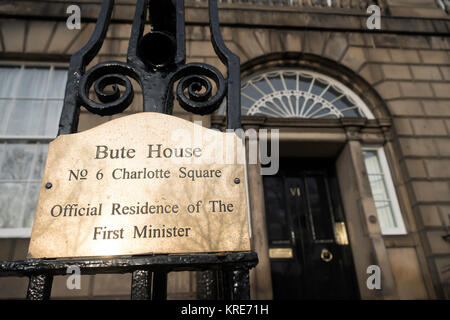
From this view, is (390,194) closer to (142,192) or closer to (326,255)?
(326,255)

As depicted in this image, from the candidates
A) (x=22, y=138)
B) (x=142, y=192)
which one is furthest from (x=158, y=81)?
(x=22, y=138)

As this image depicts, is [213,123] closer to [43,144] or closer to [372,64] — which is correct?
[43,144]

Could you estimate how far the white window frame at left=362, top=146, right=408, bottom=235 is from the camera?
183 inches

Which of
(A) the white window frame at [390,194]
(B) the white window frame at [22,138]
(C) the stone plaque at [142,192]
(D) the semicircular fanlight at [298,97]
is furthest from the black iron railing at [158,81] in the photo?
(A) the white window frame at [390,194]

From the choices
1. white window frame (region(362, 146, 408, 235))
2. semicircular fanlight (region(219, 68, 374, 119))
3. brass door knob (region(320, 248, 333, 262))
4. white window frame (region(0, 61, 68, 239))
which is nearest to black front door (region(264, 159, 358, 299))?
brass door knob (region(320, 248, 333, 262))

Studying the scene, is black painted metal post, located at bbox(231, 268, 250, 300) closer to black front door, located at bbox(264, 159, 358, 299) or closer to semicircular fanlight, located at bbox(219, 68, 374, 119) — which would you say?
black front door, located at bbox(264, 159, 358, 299)

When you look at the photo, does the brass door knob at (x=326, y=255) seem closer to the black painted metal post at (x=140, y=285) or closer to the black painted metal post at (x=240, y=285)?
the black painted metal post at (x=240, y=285)

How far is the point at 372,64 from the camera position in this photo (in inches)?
225

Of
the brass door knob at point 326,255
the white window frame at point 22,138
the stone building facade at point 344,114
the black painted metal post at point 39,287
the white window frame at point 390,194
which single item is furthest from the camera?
the brass door knob at point 326,255

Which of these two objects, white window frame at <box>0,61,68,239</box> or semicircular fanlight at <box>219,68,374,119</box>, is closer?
white window frame at <box>0,61,68,239</box>

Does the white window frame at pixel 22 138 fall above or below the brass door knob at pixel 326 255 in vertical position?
above

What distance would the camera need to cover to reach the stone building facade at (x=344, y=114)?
4207mm

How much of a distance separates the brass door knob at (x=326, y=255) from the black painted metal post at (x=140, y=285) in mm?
4416
